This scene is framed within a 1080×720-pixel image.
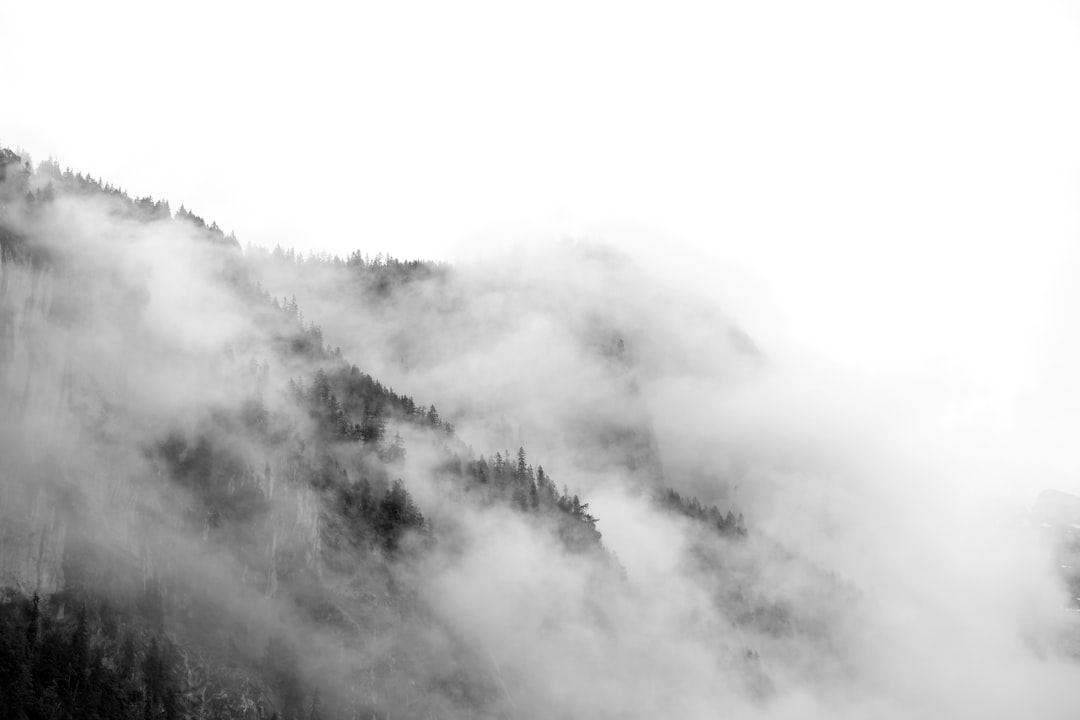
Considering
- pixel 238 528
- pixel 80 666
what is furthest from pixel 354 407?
pixel 80 666

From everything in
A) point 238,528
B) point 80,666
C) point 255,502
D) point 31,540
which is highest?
point 255,502

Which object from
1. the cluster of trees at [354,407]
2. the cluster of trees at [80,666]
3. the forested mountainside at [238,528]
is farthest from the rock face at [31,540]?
the cluster of trees at [354,407]

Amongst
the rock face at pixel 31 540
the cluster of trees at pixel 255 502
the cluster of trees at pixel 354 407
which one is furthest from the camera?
the cluster of trees at pixel 354 407

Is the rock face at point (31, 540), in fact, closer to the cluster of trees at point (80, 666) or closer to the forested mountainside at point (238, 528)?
the forested mountainside at point (238, 528)

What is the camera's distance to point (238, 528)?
5477 inches

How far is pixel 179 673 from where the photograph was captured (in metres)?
120

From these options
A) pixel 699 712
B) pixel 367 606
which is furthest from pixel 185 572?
pixel 699 712

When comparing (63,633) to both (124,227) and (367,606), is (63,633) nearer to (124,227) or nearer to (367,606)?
(367,606)

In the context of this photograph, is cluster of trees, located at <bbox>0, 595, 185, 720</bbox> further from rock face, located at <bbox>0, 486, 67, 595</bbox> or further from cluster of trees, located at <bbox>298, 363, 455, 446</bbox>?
cluster of trees, located at <bbox>298, 363, 455, 446</bbox>

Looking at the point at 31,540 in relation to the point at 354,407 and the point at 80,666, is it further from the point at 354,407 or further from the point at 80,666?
the point at 354,407

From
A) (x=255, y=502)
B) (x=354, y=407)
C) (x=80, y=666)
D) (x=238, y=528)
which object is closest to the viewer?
(x=80, y=666)

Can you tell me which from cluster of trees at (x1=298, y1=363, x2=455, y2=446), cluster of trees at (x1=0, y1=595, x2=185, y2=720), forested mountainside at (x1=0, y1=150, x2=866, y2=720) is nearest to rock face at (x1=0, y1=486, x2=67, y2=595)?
forested mountainside at (x1=0, y1=150, x2=866, y2=720)

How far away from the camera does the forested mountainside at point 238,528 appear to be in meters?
120

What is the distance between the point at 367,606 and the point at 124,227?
71.9 metres
